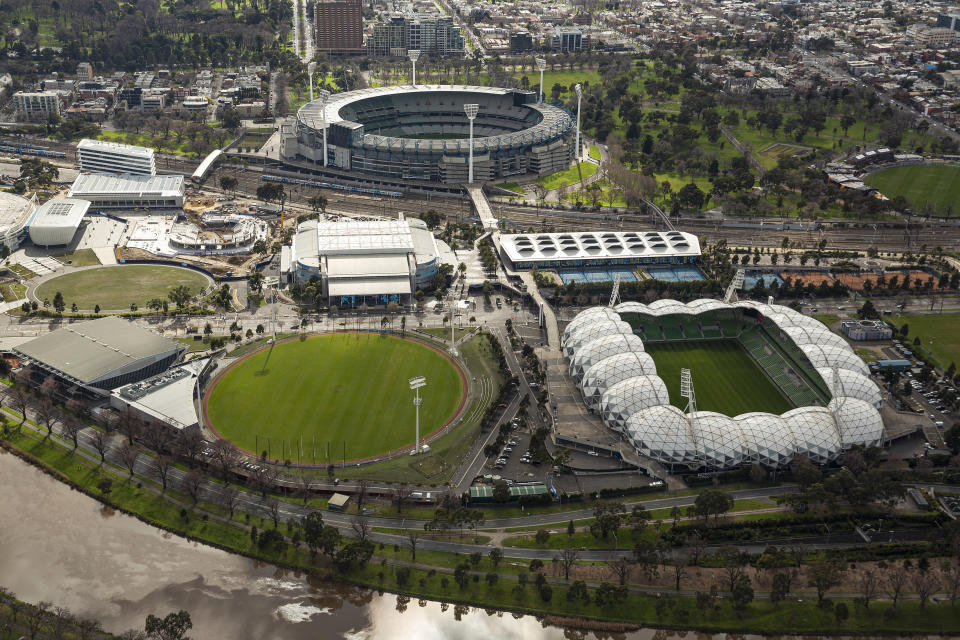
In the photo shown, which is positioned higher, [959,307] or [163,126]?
[163,126]

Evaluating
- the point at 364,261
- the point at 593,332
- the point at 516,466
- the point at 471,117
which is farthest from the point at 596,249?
the point at 516,466

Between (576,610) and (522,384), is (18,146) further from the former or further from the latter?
(576,610)

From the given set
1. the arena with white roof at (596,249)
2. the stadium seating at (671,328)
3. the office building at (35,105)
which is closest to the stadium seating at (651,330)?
the stadium seating at (671,328)

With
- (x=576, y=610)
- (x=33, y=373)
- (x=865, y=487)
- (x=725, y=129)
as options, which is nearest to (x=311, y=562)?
(x=576, y=610)

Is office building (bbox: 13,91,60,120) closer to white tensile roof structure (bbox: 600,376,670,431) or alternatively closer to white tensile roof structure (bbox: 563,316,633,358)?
white tensile roof structure (bbox: 563,316,633,358)

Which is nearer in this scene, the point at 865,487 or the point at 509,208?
the point at 865,487

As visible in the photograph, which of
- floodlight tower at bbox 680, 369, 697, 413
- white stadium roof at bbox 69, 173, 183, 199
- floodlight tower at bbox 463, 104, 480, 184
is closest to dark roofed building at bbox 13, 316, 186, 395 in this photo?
white stadium roof at bbox 69, 173, 183, 199

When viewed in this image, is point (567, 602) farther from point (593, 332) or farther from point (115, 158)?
point (115, 158)
